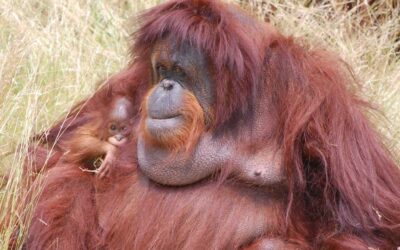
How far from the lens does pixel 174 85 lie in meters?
3.64

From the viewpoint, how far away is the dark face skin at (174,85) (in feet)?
11.8

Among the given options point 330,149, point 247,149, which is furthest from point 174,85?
point 330,149

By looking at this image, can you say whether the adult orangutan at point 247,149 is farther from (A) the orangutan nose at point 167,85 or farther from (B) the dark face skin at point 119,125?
(B) the dark face skin at point 119,125

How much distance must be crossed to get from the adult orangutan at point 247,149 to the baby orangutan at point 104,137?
0.24 m

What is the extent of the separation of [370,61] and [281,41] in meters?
2.11

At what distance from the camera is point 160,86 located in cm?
365

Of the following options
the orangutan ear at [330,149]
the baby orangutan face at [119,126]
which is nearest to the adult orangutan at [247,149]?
the orangutan ear at [330,149]

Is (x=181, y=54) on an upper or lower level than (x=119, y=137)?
upper

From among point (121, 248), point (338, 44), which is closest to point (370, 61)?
point (338, 44)

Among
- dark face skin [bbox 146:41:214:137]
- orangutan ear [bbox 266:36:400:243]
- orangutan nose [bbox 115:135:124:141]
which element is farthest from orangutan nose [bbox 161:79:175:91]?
orangutan nose [bbox 115:135:124:141]

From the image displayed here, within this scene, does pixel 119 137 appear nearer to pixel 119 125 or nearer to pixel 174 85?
pixel 119 125

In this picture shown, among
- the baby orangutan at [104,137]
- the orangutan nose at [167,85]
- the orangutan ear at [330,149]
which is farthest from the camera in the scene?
the baby orangutan at [104,137]

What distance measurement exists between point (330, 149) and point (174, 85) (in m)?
0.62

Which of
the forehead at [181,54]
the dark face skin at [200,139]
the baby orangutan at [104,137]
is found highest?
the forehead at [181,54]
